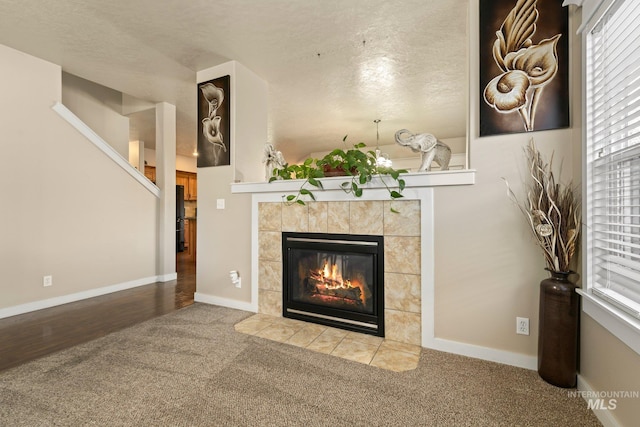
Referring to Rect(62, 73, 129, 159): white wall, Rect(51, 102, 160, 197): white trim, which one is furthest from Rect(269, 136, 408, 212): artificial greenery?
Rect(62, 73, 129, 159): white wall

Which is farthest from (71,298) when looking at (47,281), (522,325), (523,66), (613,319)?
(523,66)

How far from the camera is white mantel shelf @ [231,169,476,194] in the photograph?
1991 mm

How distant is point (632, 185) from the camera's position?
1255 millimetres

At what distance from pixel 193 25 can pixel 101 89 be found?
113 inches

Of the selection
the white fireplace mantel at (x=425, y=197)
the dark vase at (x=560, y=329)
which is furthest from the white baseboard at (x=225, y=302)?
the dark vase at (x=560, y=329)

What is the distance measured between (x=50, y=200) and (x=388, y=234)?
364 centimetres

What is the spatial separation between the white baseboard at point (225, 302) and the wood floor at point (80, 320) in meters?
0.14

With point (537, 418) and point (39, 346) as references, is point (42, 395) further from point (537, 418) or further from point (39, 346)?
point (537, 418)

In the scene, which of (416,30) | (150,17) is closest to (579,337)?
(416,30)

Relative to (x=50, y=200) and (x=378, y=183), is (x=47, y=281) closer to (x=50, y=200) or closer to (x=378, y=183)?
(x=50, y=200)

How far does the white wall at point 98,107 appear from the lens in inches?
153

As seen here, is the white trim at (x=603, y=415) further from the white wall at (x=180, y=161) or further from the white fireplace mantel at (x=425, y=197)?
the white wall at (x=180, y=161)

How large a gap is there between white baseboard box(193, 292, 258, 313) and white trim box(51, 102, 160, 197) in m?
1.93

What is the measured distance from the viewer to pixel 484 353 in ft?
6.36
